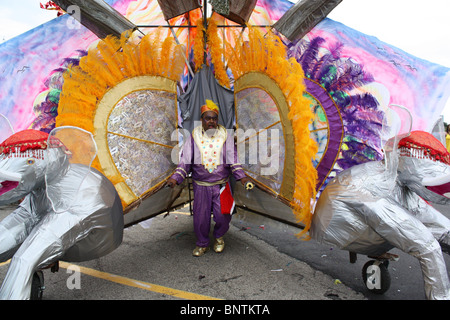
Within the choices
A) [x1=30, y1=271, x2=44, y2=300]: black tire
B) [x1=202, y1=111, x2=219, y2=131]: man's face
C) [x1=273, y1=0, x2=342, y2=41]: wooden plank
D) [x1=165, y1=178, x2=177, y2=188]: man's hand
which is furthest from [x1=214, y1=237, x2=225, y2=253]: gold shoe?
[x1=273, y1=0, x2=342, y2=41]: wooden plank

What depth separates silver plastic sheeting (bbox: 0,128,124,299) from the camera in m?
2.00

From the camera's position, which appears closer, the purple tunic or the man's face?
the man's face

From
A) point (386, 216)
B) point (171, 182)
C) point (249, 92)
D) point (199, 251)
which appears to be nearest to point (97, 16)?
point (249, 92)

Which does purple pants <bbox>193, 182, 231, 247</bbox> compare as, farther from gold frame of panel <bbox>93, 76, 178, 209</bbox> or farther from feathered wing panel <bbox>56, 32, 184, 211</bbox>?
gold frame of panel <bbox>93, 76, 178, 209</bbox>

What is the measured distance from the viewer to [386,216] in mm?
2166

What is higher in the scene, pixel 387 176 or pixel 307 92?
pixel 307 92

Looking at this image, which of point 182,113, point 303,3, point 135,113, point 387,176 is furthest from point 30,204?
point 303,3

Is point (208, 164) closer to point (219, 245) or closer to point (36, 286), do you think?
point (219, 245)

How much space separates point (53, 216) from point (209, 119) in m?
1.70

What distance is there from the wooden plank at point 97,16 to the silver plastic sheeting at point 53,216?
1436 millimetres

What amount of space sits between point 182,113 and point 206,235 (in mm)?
1383

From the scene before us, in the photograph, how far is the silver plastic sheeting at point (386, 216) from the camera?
205 cm
